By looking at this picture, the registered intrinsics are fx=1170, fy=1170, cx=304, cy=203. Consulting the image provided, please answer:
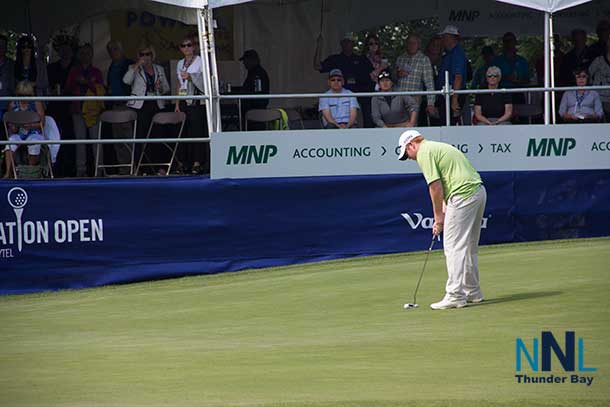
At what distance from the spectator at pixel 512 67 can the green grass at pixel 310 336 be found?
2.86 meters

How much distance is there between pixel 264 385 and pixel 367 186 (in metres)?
8.71

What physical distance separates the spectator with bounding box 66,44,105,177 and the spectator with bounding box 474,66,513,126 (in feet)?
18.5

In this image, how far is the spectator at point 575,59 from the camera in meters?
18.2

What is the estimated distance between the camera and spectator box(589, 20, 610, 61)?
59.0 ft

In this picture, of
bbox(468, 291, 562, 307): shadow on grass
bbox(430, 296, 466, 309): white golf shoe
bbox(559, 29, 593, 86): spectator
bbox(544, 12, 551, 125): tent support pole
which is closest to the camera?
bbox(430, 296, 466, 309): white golf shoe

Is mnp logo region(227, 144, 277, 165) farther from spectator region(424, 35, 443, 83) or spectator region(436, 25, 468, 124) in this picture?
spectator region(424, 35, 443, 83)

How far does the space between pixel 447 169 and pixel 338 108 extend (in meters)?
5.43

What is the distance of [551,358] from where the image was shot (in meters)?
8.87

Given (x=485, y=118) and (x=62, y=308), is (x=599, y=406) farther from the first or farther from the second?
(x=485, y=118)

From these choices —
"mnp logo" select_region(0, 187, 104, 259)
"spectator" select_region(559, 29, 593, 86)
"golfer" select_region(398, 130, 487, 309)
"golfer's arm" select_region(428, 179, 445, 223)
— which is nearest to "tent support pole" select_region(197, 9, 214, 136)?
"mnp logo" select_region(0, 187, 104, 259)

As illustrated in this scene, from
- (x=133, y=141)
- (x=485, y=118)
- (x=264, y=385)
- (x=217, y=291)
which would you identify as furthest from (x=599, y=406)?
(x=485, y=118)

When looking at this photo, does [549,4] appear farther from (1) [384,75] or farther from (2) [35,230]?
(2) [35,230]

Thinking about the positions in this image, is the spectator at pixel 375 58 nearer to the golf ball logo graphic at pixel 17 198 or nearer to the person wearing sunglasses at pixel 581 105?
the person wearing sunglasses at pixel 581 105

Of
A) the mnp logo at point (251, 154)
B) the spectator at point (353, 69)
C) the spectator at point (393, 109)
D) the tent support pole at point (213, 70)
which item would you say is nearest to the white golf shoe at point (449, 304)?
the mnp logo at point (251, 154)
